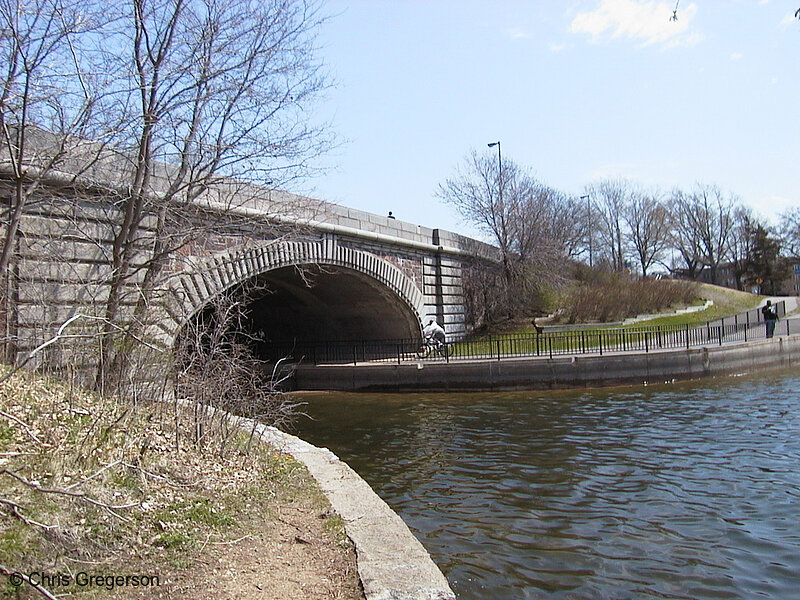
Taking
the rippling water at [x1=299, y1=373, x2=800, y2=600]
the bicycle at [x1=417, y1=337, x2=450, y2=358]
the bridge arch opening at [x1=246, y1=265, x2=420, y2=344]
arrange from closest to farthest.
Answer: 1. the rippling water at [x1=299, y1=373, x2=800, y2=600]
2. the bridge arch opening at [x1=246, y1=265, x2=420, y2=344]
3. the bicycle at [x1=417, y1=337, x2=450, y2=358]

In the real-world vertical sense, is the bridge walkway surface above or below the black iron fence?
below

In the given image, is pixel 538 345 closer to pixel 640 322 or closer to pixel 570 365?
pixel 570 365

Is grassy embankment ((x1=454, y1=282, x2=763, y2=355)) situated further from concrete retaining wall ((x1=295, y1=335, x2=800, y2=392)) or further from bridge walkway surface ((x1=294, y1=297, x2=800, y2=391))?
concrete retaining wall ((x1=295, y1=335, x2=800, y2=392))

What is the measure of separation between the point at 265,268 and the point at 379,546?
41.1 feet

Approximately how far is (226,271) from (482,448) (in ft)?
24.6

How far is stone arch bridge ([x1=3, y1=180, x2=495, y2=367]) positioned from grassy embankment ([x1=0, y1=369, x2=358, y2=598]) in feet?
2.64

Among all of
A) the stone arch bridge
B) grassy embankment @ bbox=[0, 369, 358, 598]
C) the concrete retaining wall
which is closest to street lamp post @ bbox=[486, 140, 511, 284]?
the stone arch bridge

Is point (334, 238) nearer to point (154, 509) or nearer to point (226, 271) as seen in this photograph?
point (226, 271)

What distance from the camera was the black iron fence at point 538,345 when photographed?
67.0 feet

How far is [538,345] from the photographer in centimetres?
1984

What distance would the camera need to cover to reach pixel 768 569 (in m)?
5.57

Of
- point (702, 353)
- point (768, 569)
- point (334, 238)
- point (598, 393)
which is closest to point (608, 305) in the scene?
point (702, 353)

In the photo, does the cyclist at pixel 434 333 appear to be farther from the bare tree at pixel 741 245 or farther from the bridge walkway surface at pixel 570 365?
the bare tree at pixel 741 245

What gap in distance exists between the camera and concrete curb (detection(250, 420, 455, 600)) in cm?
383
